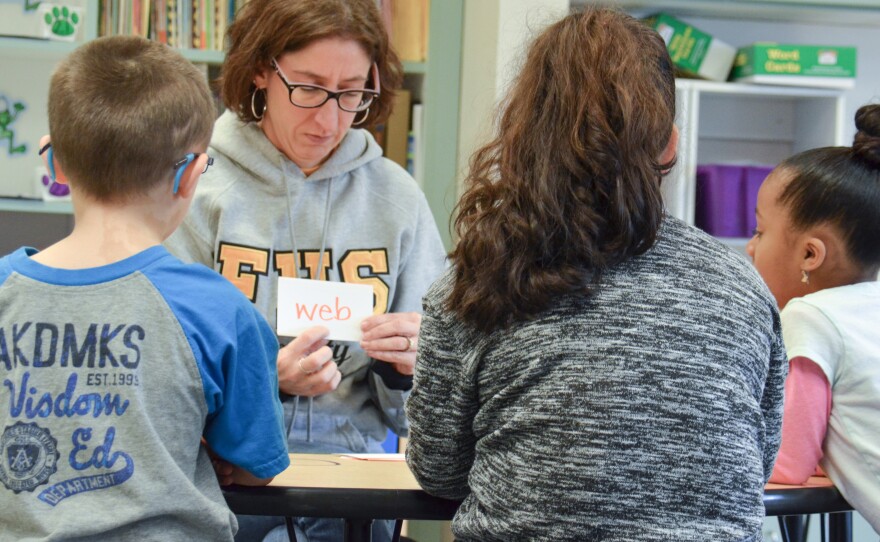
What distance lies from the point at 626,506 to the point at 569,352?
0.57 feet

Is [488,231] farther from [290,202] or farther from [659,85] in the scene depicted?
A: [290,202]

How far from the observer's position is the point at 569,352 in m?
1.05

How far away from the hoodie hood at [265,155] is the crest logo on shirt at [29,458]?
95 cm

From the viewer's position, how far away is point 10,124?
9.77 feet

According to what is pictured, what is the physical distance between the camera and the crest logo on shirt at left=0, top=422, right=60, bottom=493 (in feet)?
3.43

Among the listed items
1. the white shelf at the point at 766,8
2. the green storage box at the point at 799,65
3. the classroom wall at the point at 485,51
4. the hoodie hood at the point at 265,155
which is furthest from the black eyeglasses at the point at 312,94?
the green storage box at the point at 799,65

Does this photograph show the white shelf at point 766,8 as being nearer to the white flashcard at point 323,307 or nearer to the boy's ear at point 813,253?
the boy's ear at point 813,253

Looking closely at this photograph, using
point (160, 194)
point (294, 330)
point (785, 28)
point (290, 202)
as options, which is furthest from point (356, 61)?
point (785, 28)

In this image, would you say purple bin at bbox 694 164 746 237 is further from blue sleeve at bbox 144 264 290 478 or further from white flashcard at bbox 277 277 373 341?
blue sleeve at bbox 144 264 290 478

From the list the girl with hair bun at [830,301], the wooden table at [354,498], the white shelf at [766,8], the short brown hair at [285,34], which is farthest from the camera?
the white shelf at [766,8]

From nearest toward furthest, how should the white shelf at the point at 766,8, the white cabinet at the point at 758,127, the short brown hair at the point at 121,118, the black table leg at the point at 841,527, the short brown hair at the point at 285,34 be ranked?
the short brown hair at the point at 121,118 → the black table leg at the point at 841,527 → the short brown hair at the point at 285,34 → the white shelf at the point at 766,8 → the white cabinet at the point at 758,127

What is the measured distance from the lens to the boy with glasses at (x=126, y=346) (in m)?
1.05

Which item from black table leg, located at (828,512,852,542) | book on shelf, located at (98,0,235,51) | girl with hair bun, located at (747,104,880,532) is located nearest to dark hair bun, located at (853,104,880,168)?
girl with hair bun, located at (747,104,880,532)

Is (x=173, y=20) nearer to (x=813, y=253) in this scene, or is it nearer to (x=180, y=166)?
(x=180, y=166)
